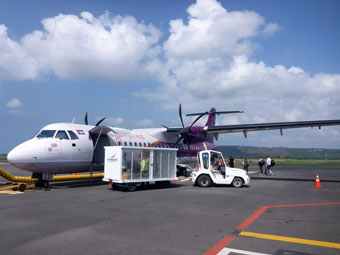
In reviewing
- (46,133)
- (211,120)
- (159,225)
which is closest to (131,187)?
(46,133)

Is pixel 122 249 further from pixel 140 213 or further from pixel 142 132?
pixel 142 132

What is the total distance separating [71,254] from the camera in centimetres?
491

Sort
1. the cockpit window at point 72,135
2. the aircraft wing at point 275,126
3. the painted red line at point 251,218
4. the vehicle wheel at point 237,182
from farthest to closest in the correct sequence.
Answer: the aircraft wing at point 275,126
the vehicle wheel at point 237,182
the cockpit window at point 72,135
the painted red line at point 251,218

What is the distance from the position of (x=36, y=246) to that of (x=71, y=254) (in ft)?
2.99

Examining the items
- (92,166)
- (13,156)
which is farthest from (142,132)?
(13,156)

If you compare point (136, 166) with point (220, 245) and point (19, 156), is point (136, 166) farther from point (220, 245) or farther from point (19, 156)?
point (220, 245)

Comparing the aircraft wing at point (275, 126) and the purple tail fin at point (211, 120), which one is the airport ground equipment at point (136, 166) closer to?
the aircraft wing at point (275, 126)

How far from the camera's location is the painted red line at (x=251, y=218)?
6.91 metres

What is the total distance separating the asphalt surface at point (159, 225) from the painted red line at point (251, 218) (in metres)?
0.03

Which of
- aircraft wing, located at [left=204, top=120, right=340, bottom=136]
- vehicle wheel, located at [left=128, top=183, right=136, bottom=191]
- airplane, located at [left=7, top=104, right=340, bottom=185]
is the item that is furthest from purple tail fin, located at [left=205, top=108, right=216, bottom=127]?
vehicle wheel, located at [left=128, top=183, right=136, bottom=191]

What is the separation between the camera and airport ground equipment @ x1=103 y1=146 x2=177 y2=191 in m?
13.5

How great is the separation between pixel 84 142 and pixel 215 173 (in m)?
7.42

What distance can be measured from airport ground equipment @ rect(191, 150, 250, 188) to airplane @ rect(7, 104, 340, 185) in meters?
5.30

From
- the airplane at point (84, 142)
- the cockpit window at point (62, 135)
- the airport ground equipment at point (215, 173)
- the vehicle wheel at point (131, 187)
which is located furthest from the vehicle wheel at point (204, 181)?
the cockpit window at point (62, 135)
